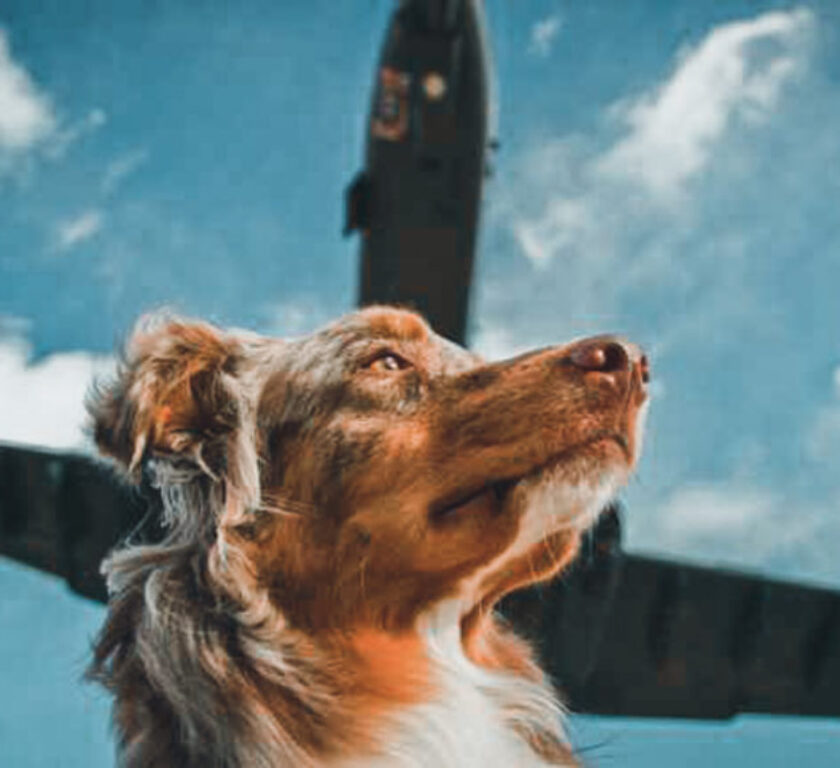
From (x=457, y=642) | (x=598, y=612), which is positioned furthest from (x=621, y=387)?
(x=598, y=612)

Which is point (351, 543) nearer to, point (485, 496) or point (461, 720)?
point (485, 496)

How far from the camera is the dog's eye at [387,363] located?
2.36 m

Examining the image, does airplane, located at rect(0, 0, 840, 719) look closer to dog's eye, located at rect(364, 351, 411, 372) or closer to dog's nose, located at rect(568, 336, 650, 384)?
dog's eye, located at rect(364, 351, 411, 372)

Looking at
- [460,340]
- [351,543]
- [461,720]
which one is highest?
[460,340]

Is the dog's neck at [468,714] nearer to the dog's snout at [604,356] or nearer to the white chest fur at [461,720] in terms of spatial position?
the white chest fur at [461,720]

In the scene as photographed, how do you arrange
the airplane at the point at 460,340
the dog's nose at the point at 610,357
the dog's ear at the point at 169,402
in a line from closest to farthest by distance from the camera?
1. the dog's nose at the point at 610,357
2. the dog's ear at the point at 169,402
3. the airplane at the point at 460,340

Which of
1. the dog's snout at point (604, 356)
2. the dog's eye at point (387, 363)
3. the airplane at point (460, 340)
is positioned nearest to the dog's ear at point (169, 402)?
the dog's eye at point (387, 363)

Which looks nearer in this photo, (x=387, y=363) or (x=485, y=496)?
(x=485, y=496)

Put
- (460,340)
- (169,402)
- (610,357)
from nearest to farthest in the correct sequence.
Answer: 1. (610,357)
2. (169,402)
3. (460,340)

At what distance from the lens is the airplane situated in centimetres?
1377

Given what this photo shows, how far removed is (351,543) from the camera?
2.20 m

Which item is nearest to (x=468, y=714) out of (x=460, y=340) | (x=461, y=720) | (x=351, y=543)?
(x=461, y=720)

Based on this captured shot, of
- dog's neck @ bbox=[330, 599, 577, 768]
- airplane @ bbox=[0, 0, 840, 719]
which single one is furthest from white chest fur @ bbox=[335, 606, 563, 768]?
airplane @ bbox=[0, 0, 840, 719]

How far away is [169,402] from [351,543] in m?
0.49
